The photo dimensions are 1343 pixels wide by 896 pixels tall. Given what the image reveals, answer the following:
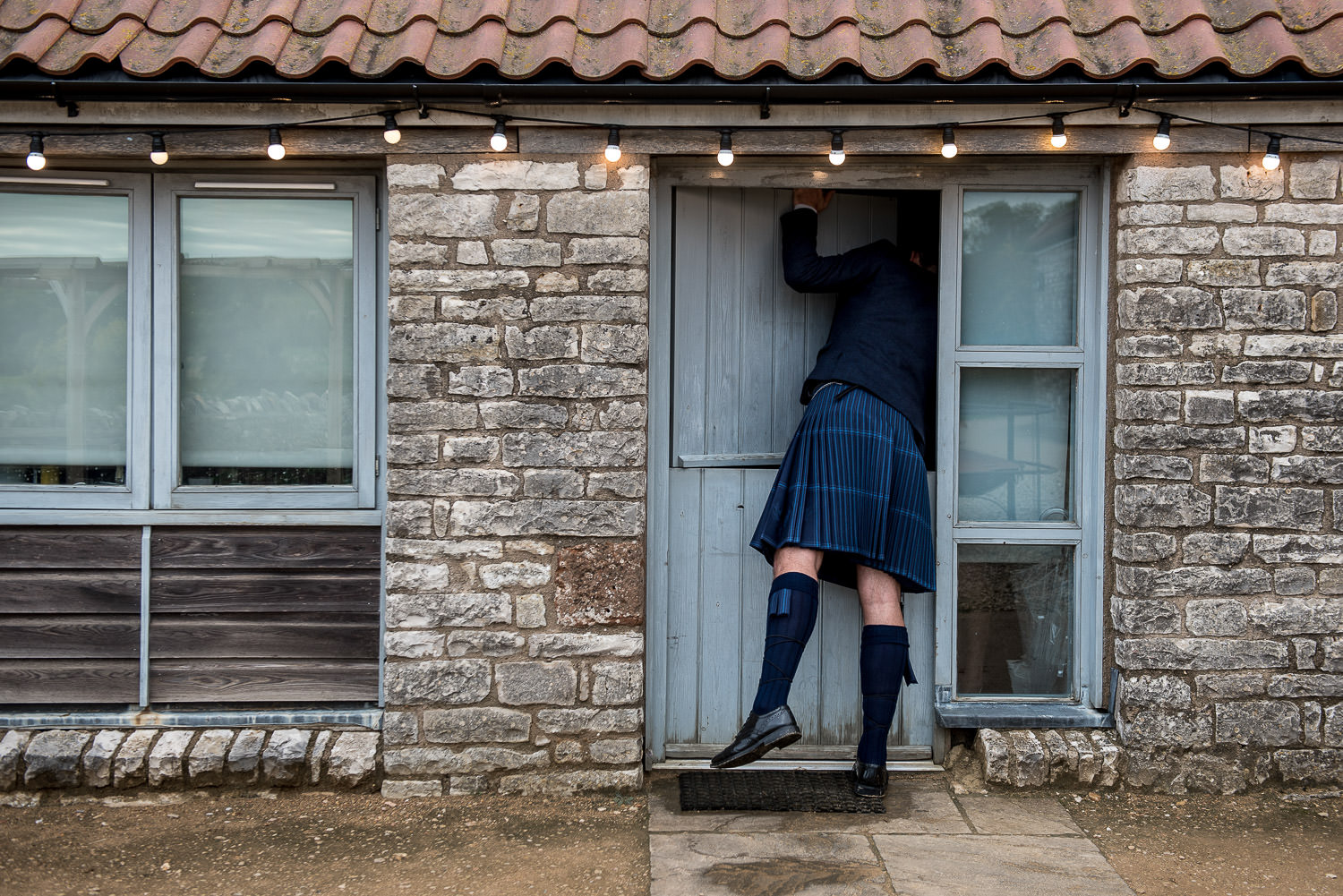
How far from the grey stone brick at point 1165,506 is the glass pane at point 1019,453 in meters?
0.30

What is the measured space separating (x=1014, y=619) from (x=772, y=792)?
3.92 ft

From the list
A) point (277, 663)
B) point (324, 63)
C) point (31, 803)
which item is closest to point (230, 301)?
point (324, 63)

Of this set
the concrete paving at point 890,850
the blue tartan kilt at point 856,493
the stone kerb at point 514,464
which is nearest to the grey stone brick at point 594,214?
the stone kerb at point 514,464

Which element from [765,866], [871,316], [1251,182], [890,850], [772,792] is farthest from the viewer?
[871,316]

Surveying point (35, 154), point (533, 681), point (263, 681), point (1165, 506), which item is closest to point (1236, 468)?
point (1165, 506)

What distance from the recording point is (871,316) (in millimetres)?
3939

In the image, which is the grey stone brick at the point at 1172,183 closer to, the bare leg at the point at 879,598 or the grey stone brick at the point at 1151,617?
the grey stone brick at the point at 1151,617

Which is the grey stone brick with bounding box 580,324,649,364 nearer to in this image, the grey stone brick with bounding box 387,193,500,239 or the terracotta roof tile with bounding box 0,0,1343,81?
the grey stone brick with bounding box 387,193,500,239

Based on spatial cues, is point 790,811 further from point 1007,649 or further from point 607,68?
point 607,68

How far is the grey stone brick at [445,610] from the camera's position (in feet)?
12.4

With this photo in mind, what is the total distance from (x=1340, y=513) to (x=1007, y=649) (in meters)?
1.30

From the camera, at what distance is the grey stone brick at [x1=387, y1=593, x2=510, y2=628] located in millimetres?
3773

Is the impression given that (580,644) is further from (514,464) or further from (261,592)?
(261,592)

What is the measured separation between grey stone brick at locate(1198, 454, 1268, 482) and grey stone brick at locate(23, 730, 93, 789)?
4.35m
